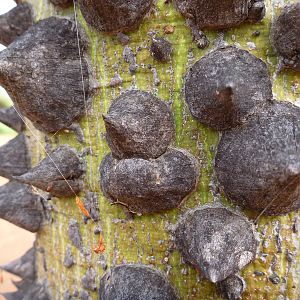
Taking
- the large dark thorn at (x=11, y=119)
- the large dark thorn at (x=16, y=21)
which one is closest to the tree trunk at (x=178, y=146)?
the large dark thorn at (x=16, y=21)

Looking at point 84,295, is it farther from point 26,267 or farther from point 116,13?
point 116,13

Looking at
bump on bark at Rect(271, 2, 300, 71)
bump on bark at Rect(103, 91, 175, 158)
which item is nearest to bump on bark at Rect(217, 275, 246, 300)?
bump on bark at Rect(103, 91, 175, 158)

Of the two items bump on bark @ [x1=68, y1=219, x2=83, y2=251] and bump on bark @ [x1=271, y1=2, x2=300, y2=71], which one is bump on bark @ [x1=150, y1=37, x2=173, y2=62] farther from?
bump on bark @ [x1=68, y1=219, x2=83, y2=251]

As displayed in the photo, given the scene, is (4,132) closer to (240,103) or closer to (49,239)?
(49,239)

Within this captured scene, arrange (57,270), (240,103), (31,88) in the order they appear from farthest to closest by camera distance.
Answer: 1. (57,270)
2. (31,88)
3. (240,103)

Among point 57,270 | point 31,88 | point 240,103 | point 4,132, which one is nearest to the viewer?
point 240,103

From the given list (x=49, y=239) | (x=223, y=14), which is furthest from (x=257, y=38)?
(x=49, y=239)

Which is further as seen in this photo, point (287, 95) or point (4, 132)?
point (4, 132)
